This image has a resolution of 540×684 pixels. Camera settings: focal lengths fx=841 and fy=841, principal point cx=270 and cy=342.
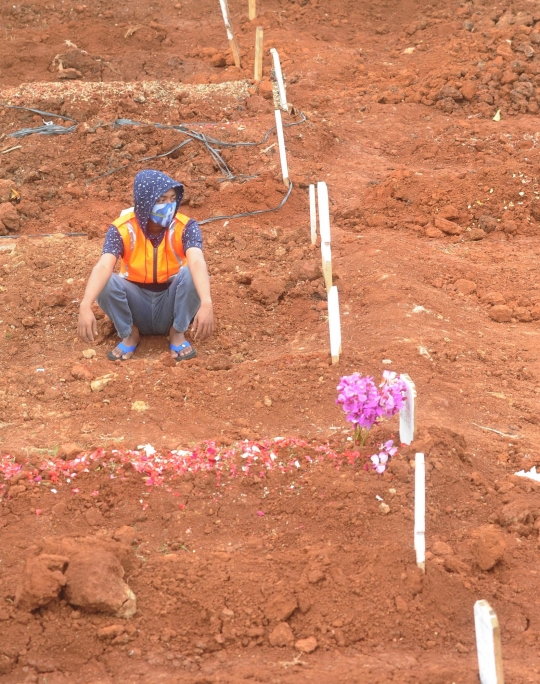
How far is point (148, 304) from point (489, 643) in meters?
3.46

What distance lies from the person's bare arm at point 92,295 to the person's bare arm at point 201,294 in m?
0.48

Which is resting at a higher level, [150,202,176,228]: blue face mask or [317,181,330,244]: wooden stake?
[150,202,176,228]: blue face mask

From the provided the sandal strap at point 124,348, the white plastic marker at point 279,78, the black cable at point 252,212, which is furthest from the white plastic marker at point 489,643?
the white plastic marker at point 279,78

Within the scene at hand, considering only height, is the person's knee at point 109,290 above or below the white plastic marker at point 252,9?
below

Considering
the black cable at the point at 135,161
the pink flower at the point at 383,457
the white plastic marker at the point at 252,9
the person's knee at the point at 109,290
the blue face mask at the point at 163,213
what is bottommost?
the pink flower at the point at 383,457

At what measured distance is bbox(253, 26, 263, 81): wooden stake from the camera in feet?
33.6

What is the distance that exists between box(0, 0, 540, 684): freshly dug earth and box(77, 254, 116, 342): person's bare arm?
13.2 inches

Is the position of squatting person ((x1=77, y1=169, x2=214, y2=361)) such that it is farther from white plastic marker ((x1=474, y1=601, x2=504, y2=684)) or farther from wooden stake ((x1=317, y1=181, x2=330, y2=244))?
white plastic marker ((x1=474, y1=601, x2=504, y2=684))

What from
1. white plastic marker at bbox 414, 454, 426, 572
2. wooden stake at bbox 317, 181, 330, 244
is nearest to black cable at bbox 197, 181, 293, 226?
wooden stake at bbox 317, 181, 330, 244

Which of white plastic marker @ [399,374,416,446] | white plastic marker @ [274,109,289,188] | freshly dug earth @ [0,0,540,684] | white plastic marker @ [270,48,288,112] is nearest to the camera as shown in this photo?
freshly dug earth @ [0,0,540,684]

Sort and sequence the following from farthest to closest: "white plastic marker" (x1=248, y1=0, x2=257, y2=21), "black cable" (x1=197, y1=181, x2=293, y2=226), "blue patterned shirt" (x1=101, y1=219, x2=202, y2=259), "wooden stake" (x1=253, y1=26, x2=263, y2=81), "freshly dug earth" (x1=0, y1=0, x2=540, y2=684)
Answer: "white plastic marker" (x1=248, y1=0, x2=257, y2=21) → "wooden stake" (x1=253, y1=26, x2=263, y2=81) → "black cable" (x1=197, y1=181, x2=293, y2=226) → "blue patterned shirt" (x1=101, y1=219, x2=202, y2=259) → "freshly dug earth" (x1=0, y1=0, x2=540, y2=684)

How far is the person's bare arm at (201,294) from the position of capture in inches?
193

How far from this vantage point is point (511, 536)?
144 inches

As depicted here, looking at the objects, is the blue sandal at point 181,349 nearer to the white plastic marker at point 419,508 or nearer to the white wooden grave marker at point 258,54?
the white plastic marker at point 419,508
